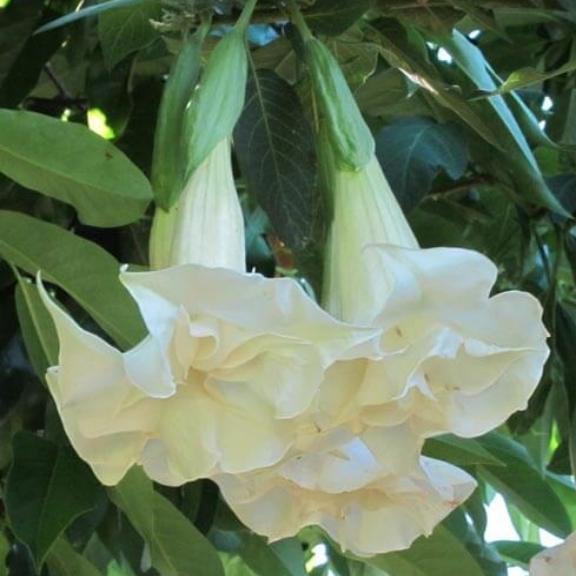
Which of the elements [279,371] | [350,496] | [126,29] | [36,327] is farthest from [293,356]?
[126,29]

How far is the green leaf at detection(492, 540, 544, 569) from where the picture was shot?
1.35m

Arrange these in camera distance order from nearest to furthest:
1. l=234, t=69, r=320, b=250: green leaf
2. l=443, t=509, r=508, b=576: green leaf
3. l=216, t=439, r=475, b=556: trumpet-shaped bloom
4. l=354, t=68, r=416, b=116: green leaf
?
l=216, t=439, r=475, b=556: trumpet-shaped bloom
l=234, t=69, r=320, b=250: green leaf
l=354, t=68, r=416, b=116: green leaf
l=443, t=509, r=508, b=576: green leaf

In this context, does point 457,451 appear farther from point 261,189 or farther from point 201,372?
point 201,372

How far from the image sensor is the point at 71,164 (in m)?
0.64

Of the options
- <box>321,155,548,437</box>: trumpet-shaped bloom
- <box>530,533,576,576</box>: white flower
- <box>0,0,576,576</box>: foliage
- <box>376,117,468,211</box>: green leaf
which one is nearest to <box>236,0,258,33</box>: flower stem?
<box>0,0,576,576</box>: foliage

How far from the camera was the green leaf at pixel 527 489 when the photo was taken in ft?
3.42

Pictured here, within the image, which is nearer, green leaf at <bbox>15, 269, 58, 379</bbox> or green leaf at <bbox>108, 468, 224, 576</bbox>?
green leaf at <bbox>15, 269, 58, 379</bbox>

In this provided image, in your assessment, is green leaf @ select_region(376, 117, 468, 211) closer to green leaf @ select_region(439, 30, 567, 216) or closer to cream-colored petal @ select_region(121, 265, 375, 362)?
green leaf @ select_region(439, 30, 567, 216)

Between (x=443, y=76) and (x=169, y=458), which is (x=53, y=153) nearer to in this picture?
(x=169, y=458)

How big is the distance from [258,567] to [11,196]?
364mm

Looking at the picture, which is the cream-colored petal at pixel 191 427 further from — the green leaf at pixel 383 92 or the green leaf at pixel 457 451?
the green leaf at pixel 383 92

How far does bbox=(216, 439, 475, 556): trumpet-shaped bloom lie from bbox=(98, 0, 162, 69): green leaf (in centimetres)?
33

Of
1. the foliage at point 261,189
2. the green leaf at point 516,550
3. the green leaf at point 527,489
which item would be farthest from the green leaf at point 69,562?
the green leaf at point 516,550

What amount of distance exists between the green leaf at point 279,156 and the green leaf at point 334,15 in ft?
0.14
